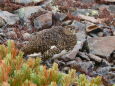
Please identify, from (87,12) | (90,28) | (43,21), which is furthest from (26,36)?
(87,12)

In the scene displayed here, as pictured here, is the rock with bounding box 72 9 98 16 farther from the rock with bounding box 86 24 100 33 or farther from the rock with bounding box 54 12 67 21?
the rock with bounding box 86 24 100 33

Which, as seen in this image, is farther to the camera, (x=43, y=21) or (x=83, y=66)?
(x=43, y=21)

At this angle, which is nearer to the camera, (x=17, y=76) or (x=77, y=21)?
(x=17, y=76)

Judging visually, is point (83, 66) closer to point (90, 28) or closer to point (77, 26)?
point (90, 28)

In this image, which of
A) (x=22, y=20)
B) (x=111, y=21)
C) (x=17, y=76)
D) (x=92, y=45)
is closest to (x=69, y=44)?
(x=92, y=45)

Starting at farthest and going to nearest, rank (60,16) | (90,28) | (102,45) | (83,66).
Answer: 1. (60,16)
2. (90,28)
3. (102,45)
4. (83,66)

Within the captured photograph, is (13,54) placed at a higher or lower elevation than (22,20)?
higher

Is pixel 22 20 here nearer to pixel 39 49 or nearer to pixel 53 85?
pixel 39 49
